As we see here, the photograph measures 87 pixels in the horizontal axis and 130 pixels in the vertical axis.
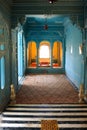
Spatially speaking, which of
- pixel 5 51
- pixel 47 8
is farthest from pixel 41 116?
pixel 47 8

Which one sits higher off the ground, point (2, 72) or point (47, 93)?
point (2, 72)

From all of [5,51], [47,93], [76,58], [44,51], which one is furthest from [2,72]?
[44,51]

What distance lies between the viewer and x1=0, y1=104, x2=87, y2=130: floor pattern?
6805mm

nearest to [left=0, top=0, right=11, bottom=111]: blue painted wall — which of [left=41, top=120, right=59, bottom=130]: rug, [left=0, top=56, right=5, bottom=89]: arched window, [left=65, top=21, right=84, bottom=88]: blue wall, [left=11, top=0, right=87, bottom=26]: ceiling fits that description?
[left=0, top=56, right=5, bottom=89]: arched window

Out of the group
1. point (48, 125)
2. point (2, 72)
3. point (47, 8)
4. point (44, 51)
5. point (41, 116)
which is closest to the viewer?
point (48, 125)

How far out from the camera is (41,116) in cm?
747

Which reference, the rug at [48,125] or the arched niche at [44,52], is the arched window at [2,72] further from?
the arched niche at [44,52]

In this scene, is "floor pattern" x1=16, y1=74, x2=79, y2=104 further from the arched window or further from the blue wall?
the arched window

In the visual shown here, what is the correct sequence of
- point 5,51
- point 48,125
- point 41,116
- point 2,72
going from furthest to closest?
1. point 5,51
2. point 2,72
3. point 41,116
4. point 48,125

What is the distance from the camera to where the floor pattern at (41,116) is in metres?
6.80

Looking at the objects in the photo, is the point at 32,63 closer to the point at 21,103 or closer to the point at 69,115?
the point at 21,103

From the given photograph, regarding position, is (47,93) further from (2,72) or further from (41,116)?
(2,72)

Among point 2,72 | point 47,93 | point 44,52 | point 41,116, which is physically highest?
point 44,52

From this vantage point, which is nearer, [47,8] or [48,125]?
[48,125]
